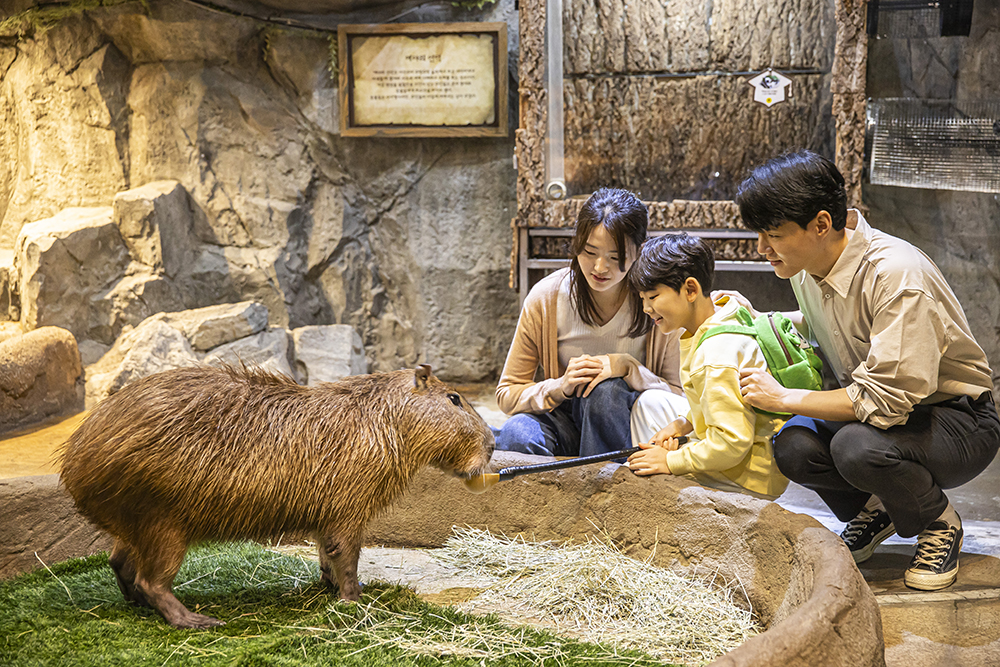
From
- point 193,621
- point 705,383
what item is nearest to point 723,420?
point 705,383

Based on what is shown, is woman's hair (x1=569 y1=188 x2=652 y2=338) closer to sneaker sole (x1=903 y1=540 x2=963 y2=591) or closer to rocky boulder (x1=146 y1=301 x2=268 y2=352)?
sneaker sole (x1=903 y1=540 x2=963 y2=591)

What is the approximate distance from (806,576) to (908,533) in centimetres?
78

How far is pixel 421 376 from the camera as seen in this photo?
258 centimetres

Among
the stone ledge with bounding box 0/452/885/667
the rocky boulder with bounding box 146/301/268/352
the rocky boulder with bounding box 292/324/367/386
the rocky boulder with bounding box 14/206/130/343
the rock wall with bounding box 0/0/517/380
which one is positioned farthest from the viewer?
the rock wall with bounding box 0/0/517/380

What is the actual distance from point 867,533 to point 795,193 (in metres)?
1.32

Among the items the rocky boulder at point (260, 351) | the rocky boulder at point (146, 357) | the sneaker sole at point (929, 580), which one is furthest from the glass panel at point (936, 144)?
the rocky boulder at point (146, 357)

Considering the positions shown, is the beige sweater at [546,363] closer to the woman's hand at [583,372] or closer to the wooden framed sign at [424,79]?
the woman's hand at [583,372]

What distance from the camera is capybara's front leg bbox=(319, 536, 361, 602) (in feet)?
8.06

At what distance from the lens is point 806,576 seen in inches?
86.7

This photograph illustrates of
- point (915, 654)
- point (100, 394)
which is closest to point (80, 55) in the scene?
point (100, 394)

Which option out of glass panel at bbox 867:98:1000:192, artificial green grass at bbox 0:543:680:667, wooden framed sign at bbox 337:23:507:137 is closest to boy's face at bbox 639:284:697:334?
artificial green grass at bbox 0:543:680:667

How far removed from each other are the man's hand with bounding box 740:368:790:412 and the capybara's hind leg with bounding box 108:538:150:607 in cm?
194

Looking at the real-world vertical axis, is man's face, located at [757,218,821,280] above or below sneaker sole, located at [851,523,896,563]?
above

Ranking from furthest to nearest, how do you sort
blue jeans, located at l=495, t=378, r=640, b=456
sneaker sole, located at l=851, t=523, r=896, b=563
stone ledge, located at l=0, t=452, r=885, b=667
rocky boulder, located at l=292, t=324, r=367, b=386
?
rocky boulder, located at l=292, t=324, r=367, b=386 < blue jeans, located at l=495, t=378, r=640, b=456 < sneaker sole, located at l=851, t=523, r=896, b=563 < stone ledge, located at l=0, t=452, r=885, b=667
